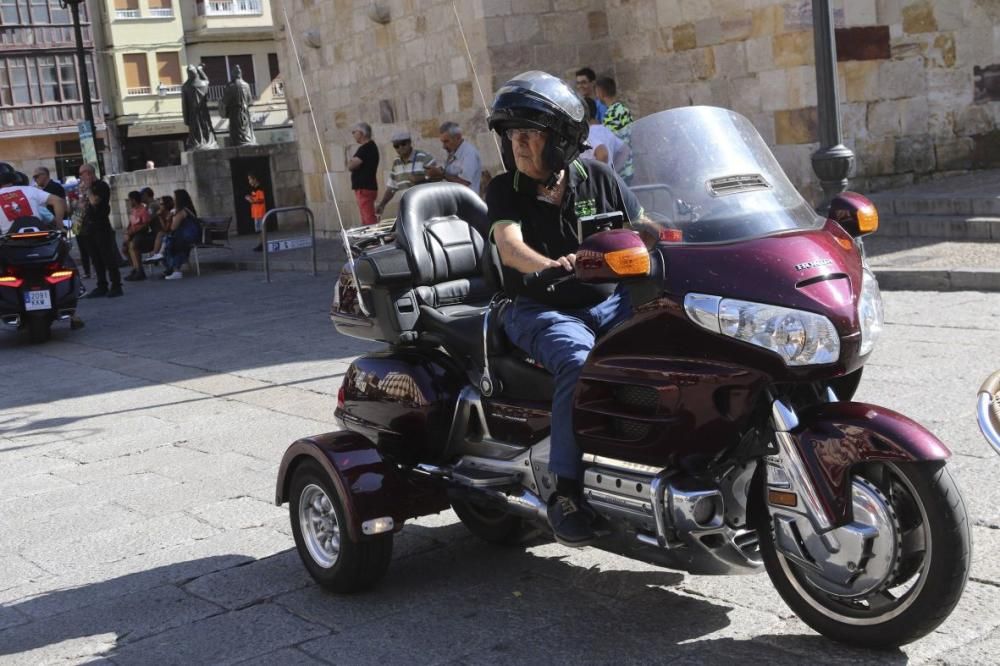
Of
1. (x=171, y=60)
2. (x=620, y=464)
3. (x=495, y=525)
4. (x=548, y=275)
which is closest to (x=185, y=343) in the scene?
(x=495, y=525)

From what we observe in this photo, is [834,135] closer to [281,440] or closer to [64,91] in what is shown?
[281,440]

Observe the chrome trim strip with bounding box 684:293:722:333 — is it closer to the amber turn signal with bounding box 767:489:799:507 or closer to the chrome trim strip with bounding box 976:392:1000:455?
the amber turn signal with bounding box 767:489:799:507

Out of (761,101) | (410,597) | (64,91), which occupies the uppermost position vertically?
(64,91)

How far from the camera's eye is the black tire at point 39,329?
13.1 m

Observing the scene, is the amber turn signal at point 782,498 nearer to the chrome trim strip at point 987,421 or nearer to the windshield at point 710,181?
the windshield at point 710,181

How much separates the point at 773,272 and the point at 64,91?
206 feet

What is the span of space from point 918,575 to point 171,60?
193 ft

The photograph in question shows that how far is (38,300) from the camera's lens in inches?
516

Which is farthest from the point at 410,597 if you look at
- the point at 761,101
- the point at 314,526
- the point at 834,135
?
the point at 761,101

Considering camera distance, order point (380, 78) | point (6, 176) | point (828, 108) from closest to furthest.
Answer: point (828, 108), point (6, 176), point (380, 78)

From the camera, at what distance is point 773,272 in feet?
11.5

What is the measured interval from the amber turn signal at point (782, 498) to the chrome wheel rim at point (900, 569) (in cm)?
20

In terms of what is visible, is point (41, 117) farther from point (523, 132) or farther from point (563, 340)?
point (563, 340)

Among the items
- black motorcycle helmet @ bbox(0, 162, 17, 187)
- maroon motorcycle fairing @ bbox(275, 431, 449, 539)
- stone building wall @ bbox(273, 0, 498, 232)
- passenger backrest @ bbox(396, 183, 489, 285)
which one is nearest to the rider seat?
passenger backrest @ bbox(396, 183, 489, 285)
